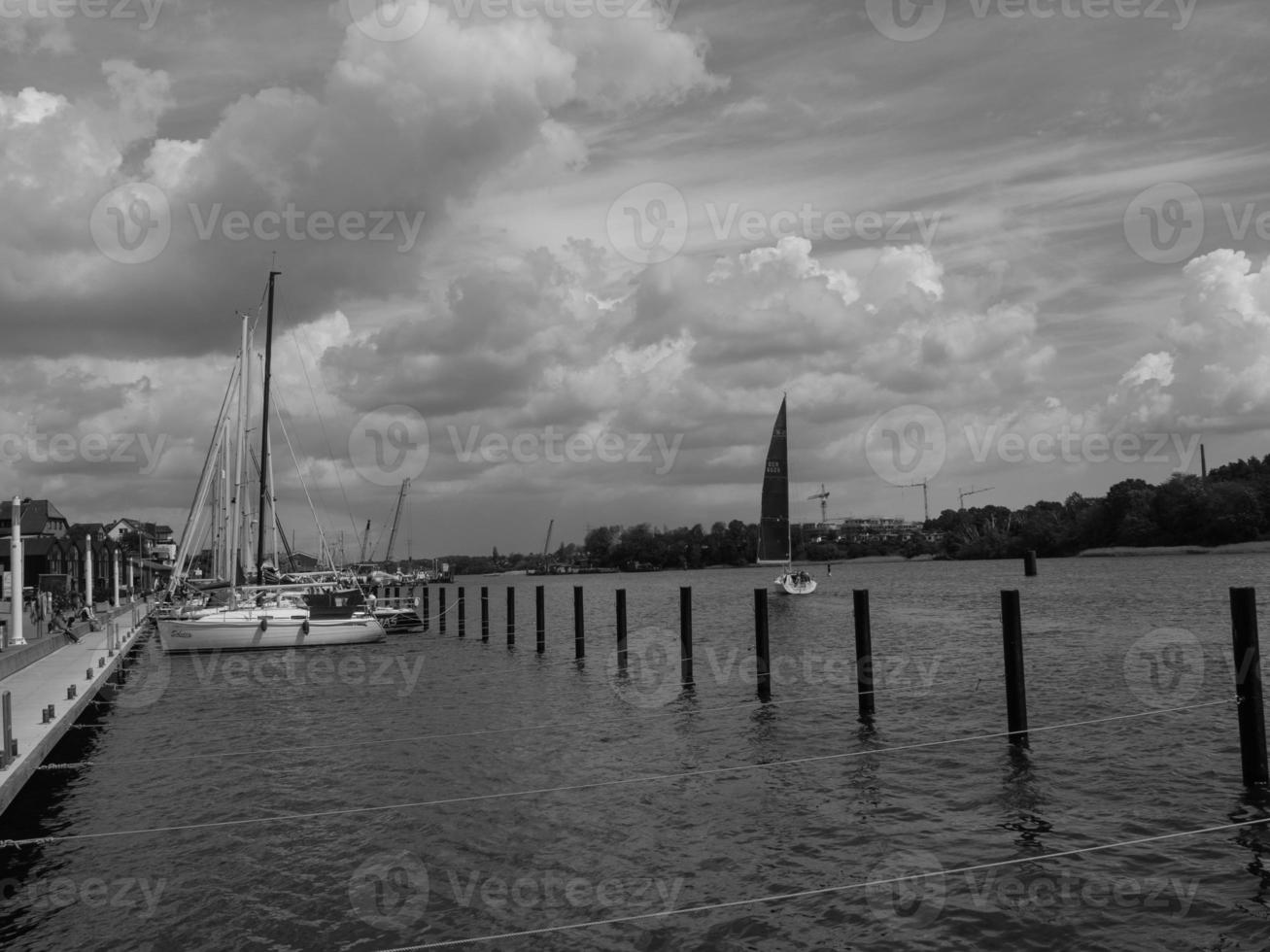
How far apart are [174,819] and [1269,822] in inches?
692

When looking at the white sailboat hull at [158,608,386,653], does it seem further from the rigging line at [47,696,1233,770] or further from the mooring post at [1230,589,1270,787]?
the mooring post at [1230,589,1270,787]

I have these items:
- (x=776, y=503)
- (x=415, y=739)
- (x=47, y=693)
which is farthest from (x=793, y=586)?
(x=47, y=693)

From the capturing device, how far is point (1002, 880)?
1405 centimetres

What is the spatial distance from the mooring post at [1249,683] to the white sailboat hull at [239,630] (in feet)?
131

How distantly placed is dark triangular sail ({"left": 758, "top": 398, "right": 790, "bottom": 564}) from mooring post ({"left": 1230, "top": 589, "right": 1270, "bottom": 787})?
59.9 metres

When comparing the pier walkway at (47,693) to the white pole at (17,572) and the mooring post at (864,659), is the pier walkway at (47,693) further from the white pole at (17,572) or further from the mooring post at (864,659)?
the mooring post at (864,659)

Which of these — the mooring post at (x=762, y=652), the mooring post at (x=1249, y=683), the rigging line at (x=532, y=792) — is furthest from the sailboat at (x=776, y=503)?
the mooring post at (x=1249, y=683)

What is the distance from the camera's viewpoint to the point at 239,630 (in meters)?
47.6

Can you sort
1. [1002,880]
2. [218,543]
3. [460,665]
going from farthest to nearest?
[218,543]
[460,665]
[1002,880]

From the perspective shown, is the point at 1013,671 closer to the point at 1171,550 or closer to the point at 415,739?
the point at 415,739

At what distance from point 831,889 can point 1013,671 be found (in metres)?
9.19

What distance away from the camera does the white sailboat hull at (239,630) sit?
47344mm

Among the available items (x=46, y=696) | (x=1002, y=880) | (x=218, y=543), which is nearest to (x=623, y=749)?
(x=1002, y=880)

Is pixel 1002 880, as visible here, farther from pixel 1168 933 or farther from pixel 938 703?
pixel 938 703
